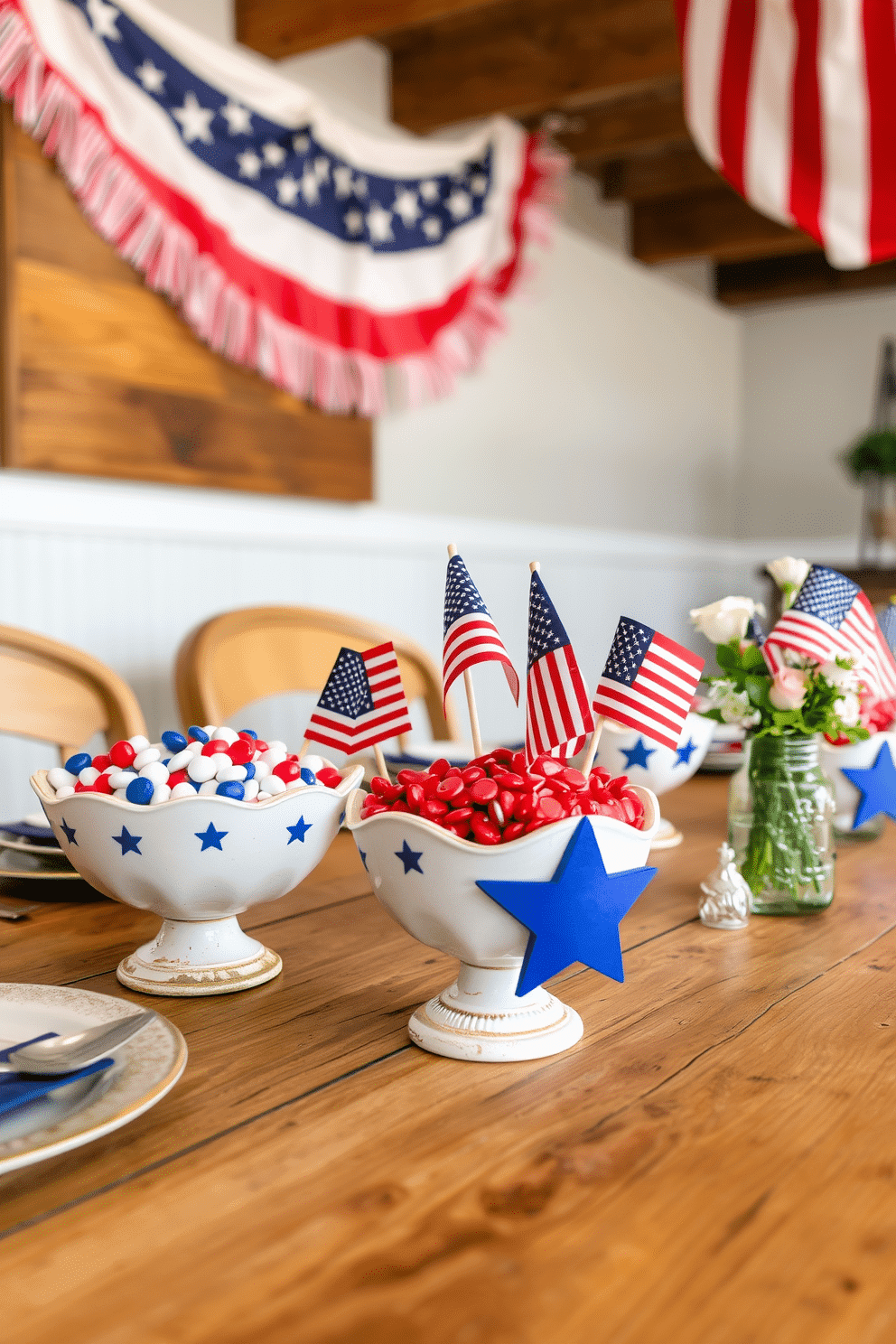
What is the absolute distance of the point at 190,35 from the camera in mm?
2020

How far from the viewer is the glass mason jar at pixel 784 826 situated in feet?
3.01

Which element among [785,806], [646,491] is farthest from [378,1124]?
[646,491]

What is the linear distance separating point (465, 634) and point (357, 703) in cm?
14

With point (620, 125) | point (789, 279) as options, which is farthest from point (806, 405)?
point (620, 125)

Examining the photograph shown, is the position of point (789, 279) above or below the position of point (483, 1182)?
above

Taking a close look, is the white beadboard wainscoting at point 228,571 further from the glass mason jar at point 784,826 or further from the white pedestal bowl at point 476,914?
the white pedestal bowl at point 476,914

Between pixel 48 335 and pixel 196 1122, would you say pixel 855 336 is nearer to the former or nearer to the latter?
pixel 48 335

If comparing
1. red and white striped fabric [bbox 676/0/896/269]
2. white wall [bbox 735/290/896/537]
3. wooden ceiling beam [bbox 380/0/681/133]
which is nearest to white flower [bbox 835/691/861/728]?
red and white striped fabric [bbox 676/0/896/269]

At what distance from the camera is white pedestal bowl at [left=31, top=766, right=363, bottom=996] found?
665 mm

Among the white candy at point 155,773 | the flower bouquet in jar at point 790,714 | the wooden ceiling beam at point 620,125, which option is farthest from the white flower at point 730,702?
the wooden ceiling beam at point 620,125

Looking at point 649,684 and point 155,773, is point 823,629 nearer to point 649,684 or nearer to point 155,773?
point 649,684

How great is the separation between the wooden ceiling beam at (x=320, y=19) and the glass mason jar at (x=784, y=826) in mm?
1730

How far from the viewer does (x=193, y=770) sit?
2.27 feet

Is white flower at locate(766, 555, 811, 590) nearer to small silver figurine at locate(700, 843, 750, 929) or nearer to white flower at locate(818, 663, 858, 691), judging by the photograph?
white flower at locate(818, 663, 858, 691)
